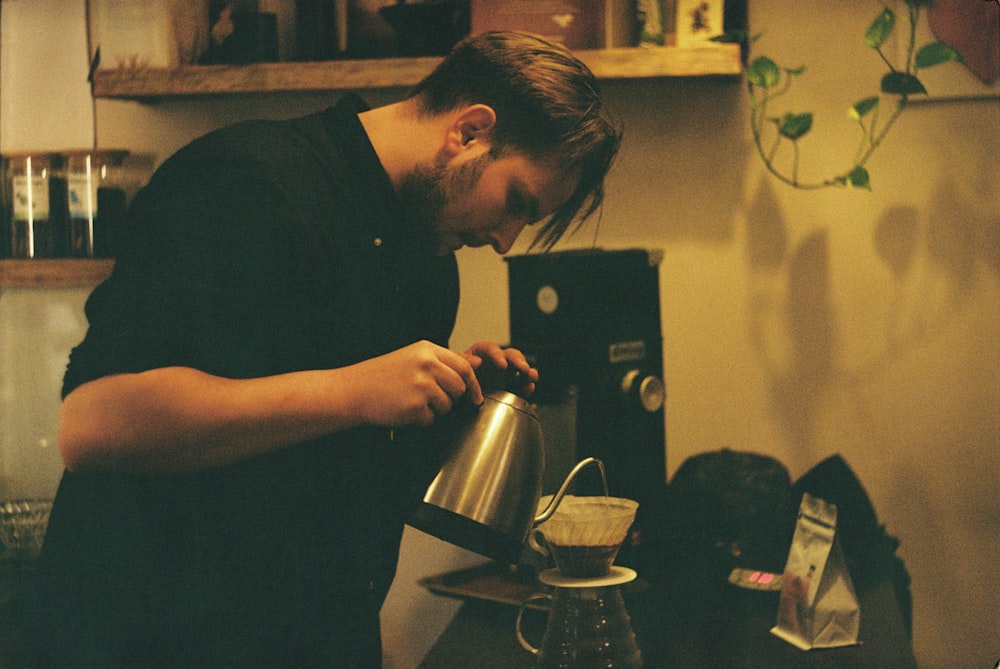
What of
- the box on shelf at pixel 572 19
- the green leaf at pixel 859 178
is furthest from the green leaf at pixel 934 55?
the box on shelf at pixel 572 19

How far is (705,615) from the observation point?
1271mm

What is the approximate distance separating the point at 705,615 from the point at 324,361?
637 mm

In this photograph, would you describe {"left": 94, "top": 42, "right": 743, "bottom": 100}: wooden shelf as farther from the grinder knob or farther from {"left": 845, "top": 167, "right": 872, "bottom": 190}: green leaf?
the grinder knob

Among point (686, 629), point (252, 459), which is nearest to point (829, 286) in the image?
point (686, 629)

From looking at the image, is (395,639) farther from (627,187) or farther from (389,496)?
(627,187)

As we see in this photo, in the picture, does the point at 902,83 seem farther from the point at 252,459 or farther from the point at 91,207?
the point at 91,207

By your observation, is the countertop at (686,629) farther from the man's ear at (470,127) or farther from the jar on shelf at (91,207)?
the jar on shelf at (91,207)

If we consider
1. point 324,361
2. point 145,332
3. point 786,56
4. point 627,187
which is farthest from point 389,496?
point 786,56

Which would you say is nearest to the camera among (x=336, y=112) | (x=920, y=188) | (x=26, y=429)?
(x=336, y=112)

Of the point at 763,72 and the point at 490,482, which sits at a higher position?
the point at 763,72

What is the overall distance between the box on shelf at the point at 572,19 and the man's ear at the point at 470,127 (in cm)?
60

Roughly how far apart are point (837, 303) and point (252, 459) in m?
1.26

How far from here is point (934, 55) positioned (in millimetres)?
1686

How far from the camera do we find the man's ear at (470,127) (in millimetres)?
1138
